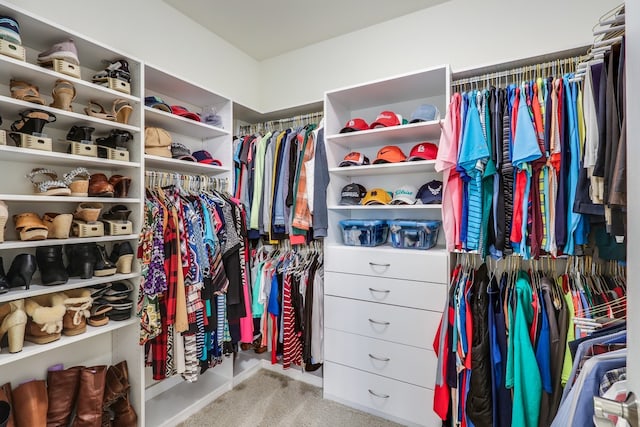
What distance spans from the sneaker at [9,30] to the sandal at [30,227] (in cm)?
72

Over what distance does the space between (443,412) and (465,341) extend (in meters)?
0.42

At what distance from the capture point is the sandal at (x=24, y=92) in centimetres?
132

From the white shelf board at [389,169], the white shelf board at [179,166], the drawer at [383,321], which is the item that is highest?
the white shelf board at [179,166]

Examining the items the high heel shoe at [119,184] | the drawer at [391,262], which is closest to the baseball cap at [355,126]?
the drawer at [391,262]

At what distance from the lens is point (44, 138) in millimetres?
1369

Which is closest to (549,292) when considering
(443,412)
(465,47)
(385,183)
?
(443,412)

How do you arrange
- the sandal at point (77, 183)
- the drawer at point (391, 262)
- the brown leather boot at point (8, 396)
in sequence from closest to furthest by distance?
the brown leather boot at point (8, 396) < the sandal at point (77, 183) < the drawer at point (391, 262)

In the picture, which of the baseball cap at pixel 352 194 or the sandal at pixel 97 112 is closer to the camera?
the sandal at pixel 97 112

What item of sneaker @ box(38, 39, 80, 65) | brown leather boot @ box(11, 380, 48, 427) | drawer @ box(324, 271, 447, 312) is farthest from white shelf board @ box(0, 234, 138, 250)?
drawer @ box(324, 271, 447, 312)

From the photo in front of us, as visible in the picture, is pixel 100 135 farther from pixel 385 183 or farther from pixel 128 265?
pixel 385 183

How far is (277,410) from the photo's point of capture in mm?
2010

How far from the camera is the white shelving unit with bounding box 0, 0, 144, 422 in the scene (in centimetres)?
132

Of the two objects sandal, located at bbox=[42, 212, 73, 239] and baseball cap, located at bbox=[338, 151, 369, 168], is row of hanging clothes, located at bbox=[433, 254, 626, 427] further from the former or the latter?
sandal, located at bbox=[42, 212, 73, 239]

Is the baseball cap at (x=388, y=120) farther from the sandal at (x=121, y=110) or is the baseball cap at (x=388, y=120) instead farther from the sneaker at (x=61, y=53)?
the sneaker at (x=61, y=53)
